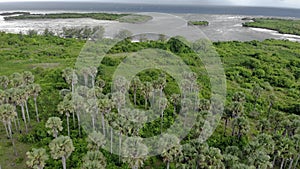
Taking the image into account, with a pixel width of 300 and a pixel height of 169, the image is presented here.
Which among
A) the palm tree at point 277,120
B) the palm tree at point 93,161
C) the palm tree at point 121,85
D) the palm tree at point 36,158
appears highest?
the palm tree at point 121,85

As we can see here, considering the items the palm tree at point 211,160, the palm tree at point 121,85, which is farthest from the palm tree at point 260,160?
the palm tree at point 121,85

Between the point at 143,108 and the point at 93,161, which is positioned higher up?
the point at 93,161

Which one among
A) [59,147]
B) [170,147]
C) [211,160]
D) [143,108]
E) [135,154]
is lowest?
[143,108]

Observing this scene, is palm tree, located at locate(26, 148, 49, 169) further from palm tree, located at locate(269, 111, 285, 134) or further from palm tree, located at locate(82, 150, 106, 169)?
palm tree, located at locate(269, 111, 285, 134)

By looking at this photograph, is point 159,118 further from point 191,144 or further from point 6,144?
point 6,144

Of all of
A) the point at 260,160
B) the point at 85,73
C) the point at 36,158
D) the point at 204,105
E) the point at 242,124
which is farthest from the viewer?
the point at 85,73

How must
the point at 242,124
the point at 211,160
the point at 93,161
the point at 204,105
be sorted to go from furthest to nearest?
the point at 204,105 → the point at 242,124 → the point at 211,160 → the point at 93,161

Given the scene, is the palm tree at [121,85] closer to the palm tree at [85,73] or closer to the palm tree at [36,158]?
the palm tree at [85,73]

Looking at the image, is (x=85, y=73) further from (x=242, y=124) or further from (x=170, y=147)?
(x=242, y=124)

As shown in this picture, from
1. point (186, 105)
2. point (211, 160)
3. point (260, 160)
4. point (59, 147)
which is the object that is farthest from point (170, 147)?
point (186, 105)
